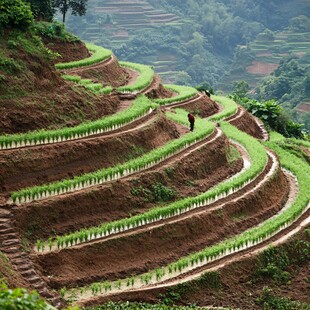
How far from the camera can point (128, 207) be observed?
73.6ft

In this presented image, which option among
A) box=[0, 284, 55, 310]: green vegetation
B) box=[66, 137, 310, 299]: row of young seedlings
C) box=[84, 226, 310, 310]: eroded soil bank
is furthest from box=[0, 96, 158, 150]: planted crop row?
box=[0, 284, 55, 310]: green vegetation

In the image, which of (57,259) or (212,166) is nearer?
(57,259)

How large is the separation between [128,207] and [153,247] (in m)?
1.70

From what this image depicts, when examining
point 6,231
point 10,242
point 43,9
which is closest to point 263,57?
point 43,9

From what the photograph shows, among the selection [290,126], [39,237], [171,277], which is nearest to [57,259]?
[39,237]

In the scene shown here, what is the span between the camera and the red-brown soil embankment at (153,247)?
760 inches

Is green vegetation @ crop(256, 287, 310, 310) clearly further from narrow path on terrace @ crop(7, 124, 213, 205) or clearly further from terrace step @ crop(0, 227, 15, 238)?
terrace step @ crop(0, 227, 15, 238)

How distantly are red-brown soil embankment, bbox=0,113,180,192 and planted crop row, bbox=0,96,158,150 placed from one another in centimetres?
39

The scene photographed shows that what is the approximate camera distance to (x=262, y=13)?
12938 centimetres

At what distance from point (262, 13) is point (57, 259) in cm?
11557

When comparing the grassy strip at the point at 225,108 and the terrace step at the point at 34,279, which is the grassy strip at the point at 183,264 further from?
the grassy strip at the point at 225,108

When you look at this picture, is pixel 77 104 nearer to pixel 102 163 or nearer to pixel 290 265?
pixel 102 163

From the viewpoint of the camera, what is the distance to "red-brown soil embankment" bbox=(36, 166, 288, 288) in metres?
19.3

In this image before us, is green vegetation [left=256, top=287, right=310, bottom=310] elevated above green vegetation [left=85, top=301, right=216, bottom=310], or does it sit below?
below
